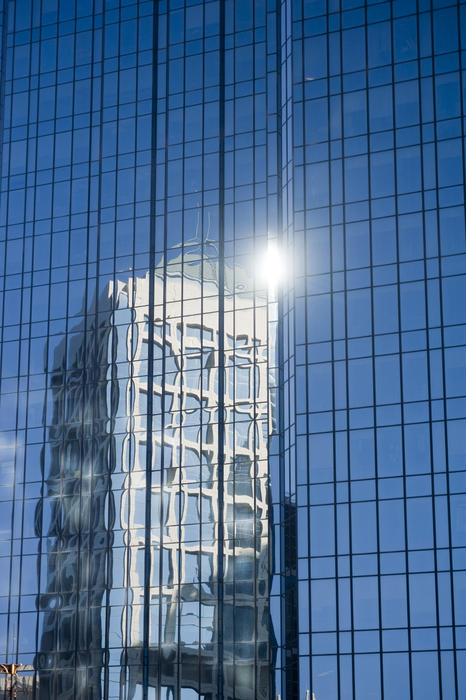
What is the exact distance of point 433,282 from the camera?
223 ft

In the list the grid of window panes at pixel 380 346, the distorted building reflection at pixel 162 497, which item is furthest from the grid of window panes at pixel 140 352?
the grid of window panes at pixel 380 346

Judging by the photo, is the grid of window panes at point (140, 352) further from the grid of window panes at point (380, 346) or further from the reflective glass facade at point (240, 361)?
the grid of window panes at point (380, 346)

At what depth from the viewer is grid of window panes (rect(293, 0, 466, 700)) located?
6316 cm

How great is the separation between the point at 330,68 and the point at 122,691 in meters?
40.3

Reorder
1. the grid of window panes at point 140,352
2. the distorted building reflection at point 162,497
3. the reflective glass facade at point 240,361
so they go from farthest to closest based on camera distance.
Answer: the grid of window panes at point 140,352 → the distorted building reflection at point 162,497 → the reflective glass facade at point 240,361

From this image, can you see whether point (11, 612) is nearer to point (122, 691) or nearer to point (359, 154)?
point (122, 691)

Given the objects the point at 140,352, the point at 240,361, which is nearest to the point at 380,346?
the point at 240,361

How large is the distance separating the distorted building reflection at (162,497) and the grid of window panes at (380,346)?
12.6 ft

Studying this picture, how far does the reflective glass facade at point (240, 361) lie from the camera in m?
65.2

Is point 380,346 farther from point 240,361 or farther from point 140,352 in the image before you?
point 140,352

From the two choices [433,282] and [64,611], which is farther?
[64,611]

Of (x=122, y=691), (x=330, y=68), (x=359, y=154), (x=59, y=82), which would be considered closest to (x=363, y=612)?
(x=122, y=691)

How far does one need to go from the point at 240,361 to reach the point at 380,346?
30.4 ft

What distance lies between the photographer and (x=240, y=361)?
72.6 metres
